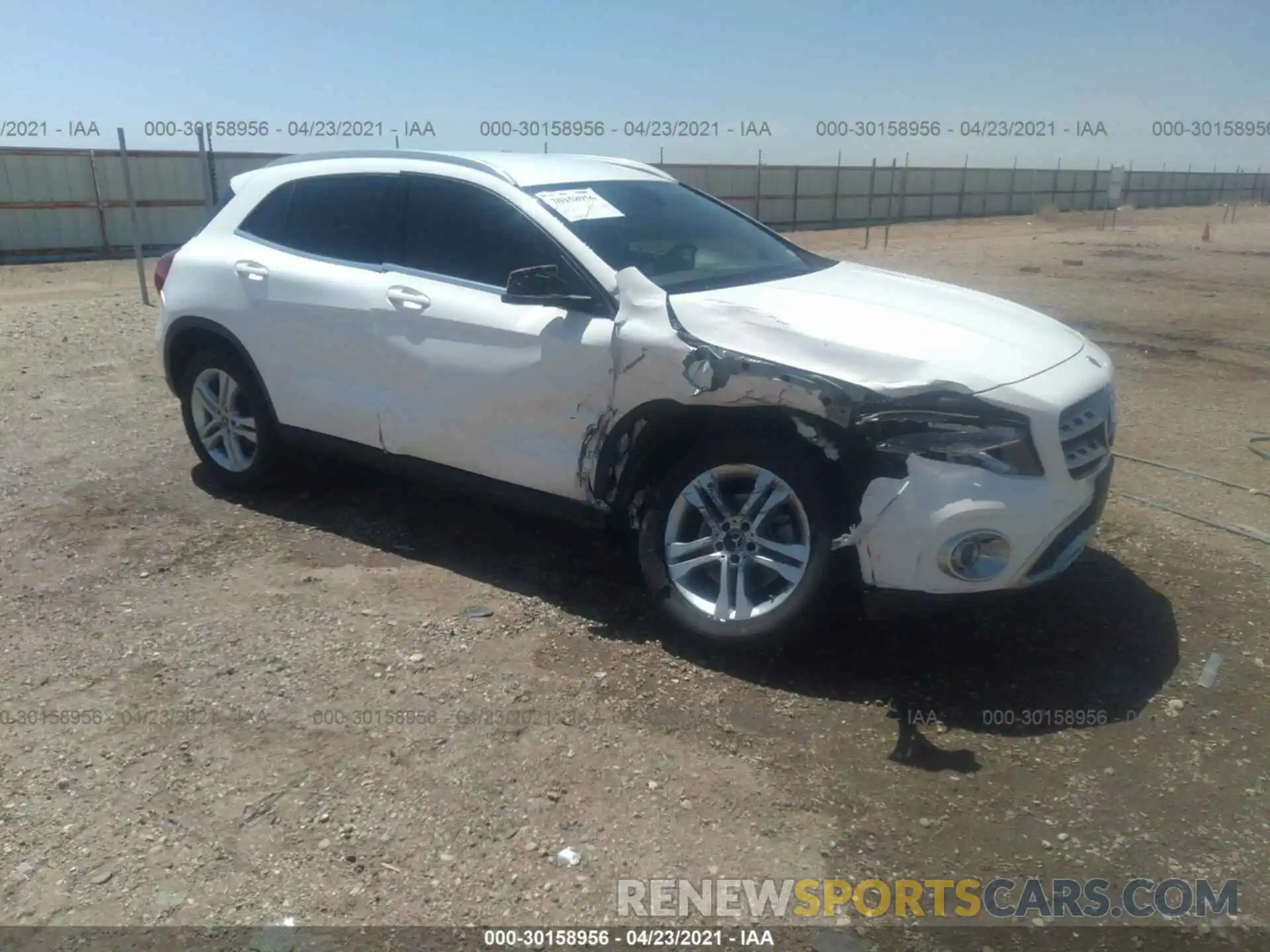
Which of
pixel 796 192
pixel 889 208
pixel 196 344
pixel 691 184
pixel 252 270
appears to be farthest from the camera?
pixel 796 192

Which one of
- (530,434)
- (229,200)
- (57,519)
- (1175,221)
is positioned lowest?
(1175,221)

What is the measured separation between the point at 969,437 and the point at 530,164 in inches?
98.7

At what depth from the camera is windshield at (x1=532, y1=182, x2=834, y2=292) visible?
4336mm

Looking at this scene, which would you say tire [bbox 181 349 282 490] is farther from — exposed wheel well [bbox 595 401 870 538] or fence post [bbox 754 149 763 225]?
fence post [bbox 754 149 763 225]

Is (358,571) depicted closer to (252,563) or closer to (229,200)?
(252,563)

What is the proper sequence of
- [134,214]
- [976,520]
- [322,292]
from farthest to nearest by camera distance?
[134,214]
[322,292]
[976,520]

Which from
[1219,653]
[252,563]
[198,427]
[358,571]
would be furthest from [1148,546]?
[198,427]

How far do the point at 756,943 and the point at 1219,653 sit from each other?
2.40 meters

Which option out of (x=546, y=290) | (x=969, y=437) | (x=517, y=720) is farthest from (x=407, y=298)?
(x=969, y=437)

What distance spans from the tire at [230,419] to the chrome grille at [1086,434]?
3.73 metres

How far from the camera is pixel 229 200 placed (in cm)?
552

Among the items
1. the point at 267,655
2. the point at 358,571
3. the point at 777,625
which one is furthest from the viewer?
the point at 358,571

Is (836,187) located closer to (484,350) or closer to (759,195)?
(759,195)

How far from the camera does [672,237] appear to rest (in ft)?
15.2
